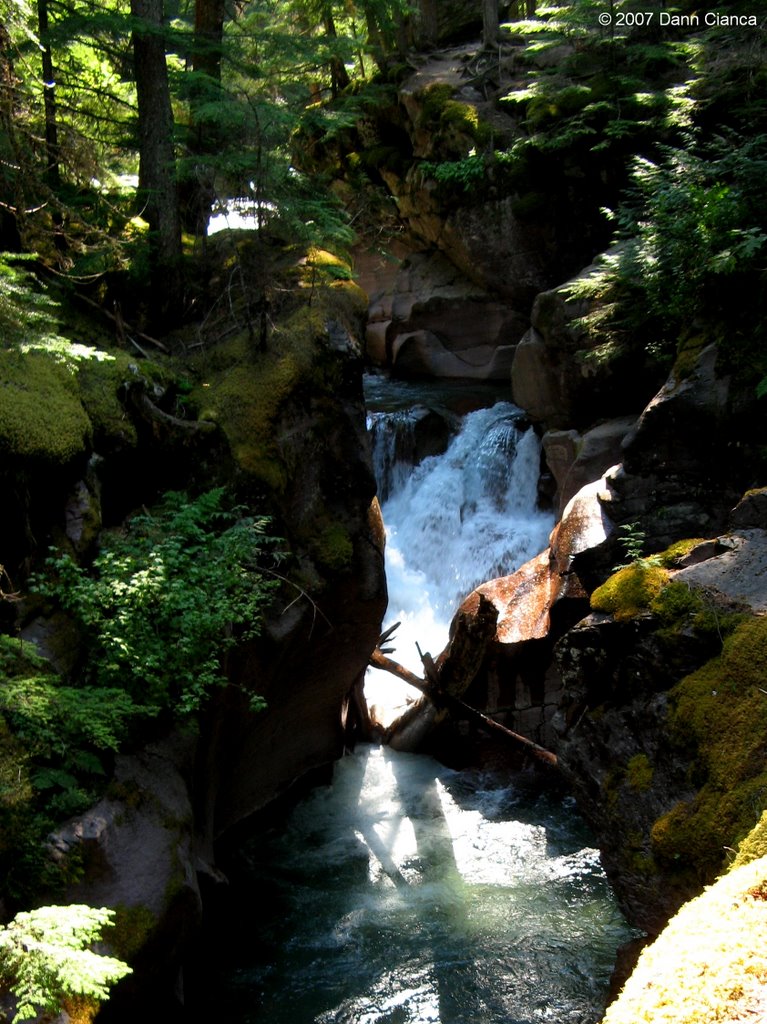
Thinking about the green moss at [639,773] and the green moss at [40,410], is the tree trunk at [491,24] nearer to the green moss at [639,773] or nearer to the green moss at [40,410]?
the green moss at [40,410]

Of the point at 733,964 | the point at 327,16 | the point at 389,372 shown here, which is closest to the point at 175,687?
the point at 733,964

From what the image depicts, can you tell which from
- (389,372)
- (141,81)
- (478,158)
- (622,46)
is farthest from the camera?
(389,372)

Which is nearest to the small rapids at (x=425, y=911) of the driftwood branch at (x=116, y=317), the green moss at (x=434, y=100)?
the driftwood branch at (x=116, y=317)

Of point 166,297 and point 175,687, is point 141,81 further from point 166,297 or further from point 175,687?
point 175,687

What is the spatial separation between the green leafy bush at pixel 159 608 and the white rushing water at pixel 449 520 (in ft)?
21.5

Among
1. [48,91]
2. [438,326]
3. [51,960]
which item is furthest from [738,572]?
[438,326]

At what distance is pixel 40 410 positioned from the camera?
23.3 feet

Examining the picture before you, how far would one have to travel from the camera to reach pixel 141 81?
397 inches

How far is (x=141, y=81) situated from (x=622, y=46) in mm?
11916

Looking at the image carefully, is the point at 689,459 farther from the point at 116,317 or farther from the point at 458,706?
the point at 116,317

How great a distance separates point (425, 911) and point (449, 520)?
8408 millimetres

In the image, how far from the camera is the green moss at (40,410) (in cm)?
675

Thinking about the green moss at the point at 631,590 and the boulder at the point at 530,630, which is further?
the boulder at the point at 530,630

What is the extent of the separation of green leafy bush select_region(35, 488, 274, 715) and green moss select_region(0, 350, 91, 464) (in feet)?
2.97
